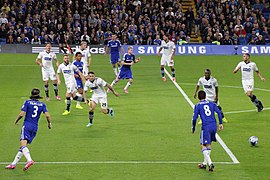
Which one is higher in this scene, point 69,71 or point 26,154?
point 69,71

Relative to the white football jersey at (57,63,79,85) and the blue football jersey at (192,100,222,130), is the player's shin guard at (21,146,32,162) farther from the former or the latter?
the white football jersey at (57,63,79,85)

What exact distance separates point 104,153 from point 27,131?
2806mm

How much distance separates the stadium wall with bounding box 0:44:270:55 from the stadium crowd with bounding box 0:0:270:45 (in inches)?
17.8

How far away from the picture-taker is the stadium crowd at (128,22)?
48375 mm

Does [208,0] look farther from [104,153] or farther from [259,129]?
[104,153]

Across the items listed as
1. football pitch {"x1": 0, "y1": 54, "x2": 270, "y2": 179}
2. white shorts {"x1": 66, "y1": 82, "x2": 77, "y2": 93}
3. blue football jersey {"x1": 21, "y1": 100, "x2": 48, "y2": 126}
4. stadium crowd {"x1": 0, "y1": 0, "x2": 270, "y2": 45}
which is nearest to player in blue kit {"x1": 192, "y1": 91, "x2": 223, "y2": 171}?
football pitch {"x1": 0, "y1": 54, "x2": 270, "y2": 179}

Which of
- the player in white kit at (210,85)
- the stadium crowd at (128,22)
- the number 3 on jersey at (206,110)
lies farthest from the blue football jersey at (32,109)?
the stadium crowd at (128,22)

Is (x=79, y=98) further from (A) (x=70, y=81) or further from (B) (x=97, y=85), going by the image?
(B) (x=97, y=85)

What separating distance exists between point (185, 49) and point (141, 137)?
2840 centimetres

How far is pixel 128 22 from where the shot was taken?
167 feet

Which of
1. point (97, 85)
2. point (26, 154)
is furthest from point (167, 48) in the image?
point (26, 154)

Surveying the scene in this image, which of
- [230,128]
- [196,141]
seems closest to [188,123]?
[230,128]

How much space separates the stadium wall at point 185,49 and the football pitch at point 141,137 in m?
12.9

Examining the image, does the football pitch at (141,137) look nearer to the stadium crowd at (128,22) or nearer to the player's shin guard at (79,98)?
the player's shin guard at (79,98)
